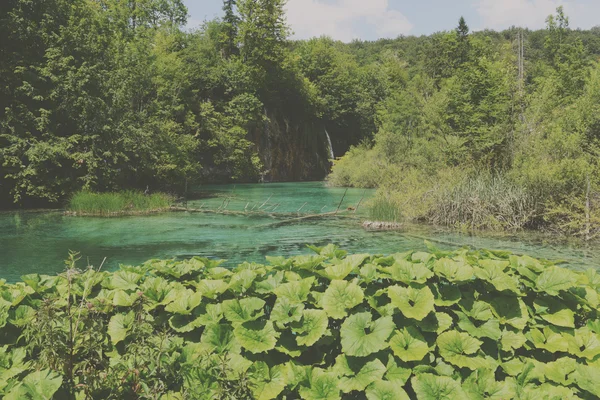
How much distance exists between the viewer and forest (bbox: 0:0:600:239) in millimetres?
12711

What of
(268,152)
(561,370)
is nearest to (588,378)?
(561,370)

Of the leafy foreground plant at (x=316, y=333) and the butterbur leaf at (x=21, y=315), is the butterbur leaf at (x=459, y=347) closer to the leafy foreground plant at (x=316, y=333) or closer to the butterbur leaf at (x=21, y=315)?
the leafy foreground plant at (x=316, y=333)

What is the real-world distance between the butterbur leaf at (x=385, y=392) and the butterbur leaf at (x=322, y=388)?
6.8 inches

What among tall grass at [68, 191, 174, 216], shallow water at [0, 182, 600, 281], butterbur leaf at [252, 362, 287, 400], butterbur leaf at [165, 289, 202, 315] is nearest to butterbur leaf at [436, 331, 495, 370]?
butterbur leaf at [252, 362, 287, 400]

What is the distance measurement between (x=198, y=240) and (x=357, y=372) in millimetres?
9999

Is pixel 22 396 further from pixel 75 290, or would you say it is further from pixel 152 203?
pixel 152 203

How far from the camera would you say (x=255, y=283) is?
2809 millimetres

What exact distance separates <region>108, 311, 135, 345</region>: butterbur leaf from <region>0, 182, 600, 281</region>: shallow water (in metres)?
6.79

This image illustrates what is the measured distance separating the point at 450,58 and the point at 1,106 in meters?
44.6

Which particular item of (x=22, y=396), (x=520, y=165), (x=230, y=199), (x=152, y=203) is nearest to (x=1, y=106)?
(x=152, y=203)

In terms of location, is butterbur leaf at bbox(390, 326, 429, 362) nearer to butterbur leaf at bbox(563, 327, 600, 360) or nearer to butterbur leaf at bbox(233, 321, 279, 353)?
butterbur leaf at bbox(233, 321, 279, 353)

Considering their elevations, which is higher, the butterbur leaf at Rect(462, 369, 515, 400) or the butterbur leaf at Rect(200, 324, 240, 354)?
the butterbur leaf at Rect(200, 324, 240, 354)

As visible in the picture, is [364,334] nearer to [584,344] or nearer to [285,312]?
[285,312]

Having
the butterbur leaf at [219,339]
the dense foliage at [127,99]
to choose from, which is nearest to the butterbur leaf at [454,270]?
the butterbur leaf at [219,339]
